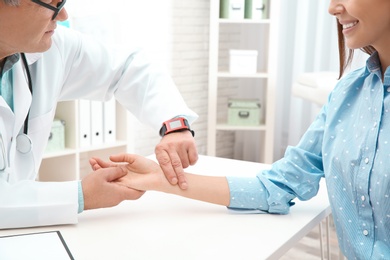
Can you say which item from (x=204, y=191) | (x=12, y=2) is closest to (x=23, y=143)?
(x=12, y=2)

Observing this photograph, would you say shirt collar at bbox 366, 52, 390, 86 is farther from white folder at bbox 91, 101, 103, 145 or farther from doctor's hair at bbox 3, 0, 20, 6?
white folder at bbox 91, 101, 103, 145

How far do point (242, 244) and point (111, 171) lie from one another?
14.4 inches

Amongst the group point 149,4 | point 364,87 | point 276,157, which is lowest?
point 276,157

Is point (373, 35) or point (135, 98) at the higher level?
point (373, 35)

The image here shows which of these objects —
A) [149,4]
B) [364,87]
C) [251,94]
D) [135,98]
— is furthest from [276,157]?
[364,87]

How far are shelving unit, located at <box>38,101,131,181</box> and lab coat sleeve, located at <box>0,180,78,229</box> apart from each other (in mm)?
1861

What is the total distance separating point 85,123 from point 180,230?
2115mm

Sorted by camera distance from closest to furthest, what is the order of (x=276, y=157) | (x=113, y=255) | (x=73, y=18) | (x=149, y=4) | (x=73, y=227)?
1. (x=113, y=255)
2. (x=73, y=227)
3. (x=73, y=18)
4. (x=149, y=4)
5. (x=276, y=157)

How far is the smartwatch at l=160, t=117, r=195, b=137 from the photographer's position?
159cm

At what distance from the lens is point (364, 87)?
1.35 metres

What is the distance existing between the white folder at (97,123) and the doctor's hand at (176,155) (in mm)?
1727

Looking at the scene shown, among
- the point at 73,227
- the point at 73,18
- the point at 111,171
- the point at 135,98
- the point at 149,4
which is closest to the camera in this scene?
the point at 73,227

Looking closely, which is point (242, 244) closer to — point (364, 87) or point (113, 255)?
point (113, 255)

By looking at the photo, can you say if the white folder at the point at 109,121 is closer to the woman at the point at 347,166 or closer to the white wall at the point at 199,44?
the white wall at the point at 199,44
